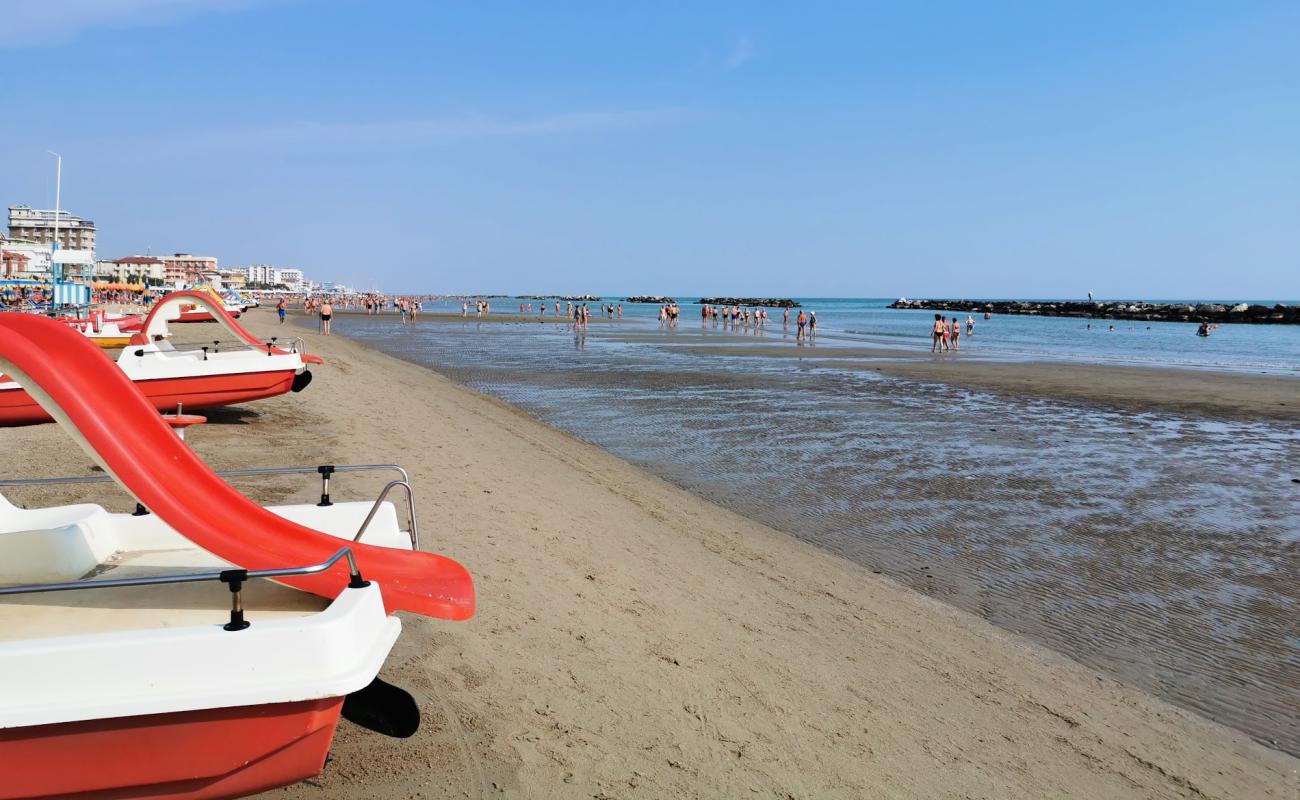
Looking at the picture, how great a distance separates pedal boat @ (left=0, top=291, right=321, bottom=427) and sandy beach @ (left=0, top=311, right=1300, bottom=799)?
11.9 ft

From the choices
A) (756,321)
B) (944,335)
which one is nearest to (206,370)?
(944,335)

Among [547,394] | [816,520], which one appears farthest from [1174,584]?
[547,394]

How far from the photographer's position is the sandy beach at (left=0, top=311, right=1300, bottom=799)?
3.77 meters

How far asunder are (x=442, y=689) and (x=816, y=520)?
17.2 feet

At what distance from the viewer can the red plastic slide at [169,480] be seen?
3043mm

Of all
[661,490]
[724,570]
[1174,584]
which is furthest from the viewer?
[661,490]

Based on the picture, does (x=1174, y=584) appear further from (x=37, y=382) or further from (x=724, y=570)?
(x=37, y=382)

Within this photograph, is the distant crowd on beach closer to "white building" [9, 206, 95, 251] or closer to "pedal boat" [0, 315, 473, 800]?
"pedal boat" [0, 315, 473, 800]

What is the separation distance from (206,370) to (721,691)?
30.7ft

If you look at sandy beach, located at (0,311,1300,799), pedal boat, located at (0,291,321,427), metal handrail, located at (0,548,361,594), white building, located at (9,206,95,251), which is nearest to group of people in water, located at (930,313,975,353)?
pedal boat, located at (0,291,321,427)

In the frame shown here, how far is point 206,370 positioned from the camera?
11297 mm

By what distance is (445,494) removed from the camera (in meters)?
8.02

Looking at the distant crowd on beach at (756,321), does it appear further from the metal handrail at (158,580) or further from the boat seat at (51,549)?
the metal handrail at (158,580)

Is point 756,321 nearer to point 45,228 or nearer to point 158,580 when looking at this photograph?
point 158,580
